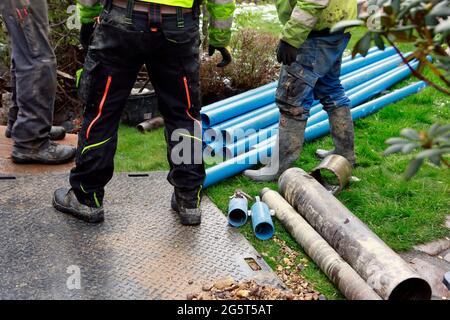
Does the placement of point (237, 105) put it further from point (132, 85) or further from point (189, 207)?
point (132, 85)

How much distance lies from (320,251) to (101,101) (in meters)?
1.68

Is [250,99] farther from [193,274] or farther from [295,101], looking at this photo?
[193,274]

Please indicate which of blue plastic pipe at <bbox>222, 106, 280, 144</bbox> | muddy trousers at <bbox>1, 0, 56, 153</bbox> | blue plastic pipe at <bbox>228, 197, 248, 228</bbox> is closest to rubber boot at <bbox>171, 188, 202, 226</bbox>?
blue plastic pipe at <bbox>228, 197, 248, 228</bbox>

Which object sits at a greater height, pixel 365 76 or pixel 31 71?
pixel 31 71

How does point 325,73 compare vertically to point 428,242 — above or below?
above

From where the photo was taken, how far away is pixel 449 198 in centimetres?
437

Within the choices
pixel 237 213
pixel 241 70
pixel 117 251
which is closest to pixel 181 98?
pixel 237 213

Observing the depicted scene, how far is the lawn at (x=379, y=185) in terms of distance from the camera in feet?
12.7

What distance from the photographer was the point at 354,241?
3.48 meters

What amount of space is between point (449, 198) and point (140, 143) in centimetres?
288

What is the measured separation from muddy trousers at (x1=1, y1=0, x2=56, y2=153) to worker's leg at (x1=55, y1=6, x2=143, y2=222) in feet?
3.73

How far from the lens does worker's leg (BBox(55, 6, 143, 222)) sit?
3.43 metres

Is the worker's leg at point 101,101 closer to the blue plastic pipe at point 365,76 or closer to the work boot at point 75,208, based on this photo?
the work boot at point 75,208
